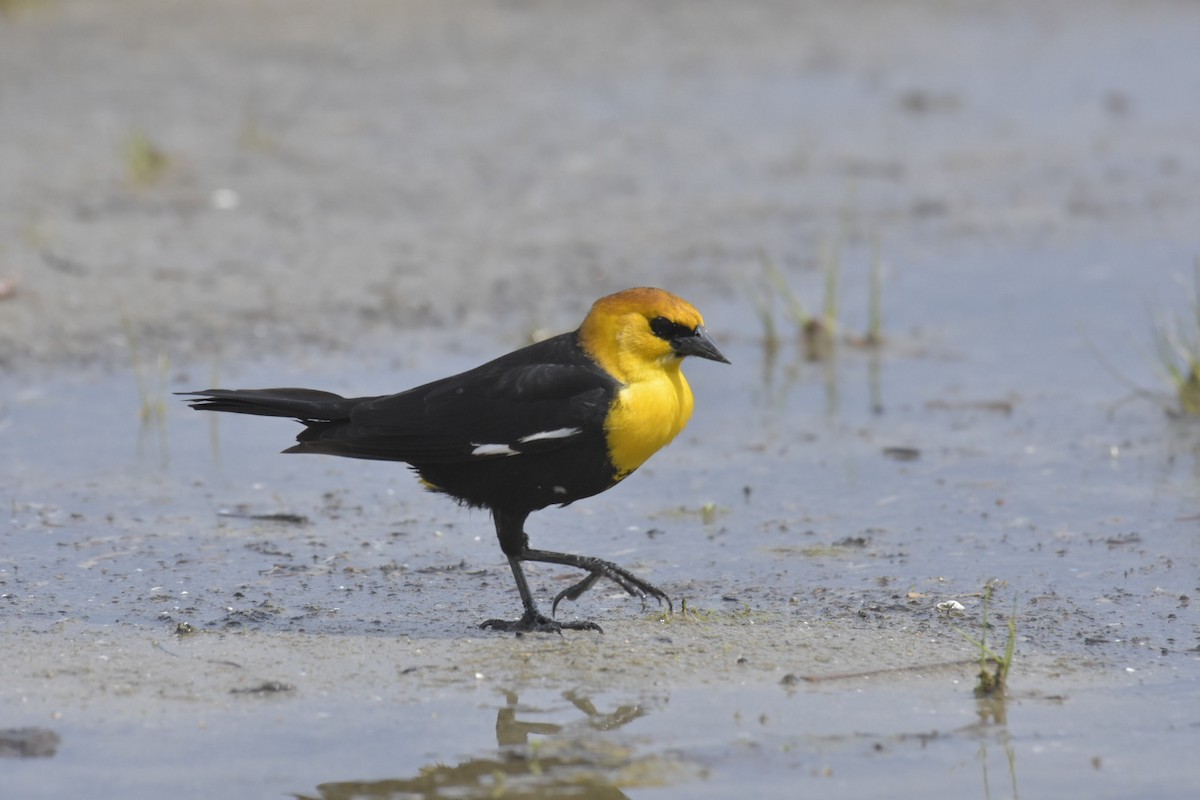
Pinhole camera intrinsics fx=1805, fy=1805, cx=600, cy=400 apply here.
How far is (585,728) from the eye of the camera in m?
4.34

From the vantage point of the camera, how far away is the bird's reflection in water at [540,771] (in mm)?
3973

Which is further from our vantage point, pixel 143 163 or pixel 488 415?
pixel 143 163

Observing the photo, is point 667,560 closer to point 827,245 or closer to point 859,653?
point 859,653

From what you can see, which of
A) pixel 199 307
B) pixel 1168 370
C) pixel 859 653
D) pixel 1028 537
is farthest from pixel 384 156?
pixel 859 653

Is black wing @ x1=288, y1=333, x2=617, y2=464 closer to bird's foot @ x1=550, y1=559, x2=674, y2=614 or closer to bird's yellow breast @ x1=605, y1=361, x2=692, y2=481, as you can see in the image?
bird's yellow breast @ x1=605, y1=361, x2=692, y2=481

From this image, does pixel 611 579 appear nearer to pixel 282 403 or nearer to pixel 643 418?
pixel 643 418

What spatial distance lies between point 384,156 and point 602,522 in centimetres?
529

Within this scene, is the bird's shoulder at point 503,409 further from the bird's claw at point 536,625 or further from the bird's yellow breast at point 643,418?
the bird's claw at point 536,625

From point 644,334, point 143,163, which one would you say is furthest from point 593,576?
point 143,163

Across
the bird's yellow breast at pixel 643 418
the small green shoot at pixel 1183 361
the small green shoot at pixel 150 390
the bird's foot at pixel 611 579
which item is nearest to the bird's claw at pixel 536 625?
the bird's foot at pixel 611 579

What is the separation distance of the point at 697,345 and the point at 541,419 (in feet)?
1.65

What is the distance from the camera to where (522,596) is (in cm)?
516

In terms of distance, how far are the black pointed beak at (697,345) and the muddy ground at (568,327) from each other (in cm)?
74

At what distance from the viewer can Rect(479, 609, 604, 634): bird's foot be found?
5.03 m
